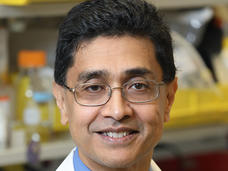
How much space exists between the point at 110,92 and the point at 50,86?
2.59ft

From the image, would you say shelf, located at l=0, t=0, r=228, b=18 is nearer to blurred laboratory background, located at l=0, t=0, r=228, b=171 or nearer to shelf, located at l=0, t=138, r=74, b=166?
blurred laboratory background, located at l=0, t=0, r=228, b=171

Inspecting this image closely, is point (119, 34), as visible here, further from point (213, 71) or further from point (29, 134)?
point (213, 71)

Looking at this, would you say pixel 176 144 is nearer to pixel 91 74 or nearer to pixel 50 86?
pixel 50 86

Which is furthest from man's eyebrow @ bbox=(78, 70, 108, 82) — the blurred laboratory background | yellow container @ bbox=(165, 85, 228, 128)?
yellow container @ bbox=(165, 85, 228, 128)

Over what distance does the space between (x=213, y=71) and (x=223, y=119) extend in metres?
0.22

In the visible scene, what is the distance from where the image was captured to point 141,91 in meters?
0.92

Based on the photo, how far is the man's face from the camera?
895 mm

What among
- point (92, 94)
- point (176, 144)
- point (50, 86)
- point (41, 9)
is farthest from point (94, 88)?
point (176, 144)

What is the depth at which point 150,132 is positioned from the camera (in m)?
0.92

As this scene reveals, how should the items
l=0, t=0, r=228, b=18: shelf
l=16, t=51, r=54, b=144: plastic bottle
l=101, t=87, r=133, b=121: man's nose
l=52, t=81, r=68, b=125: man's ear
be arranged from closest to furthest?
l=101, t=87, r=133, b=121: man's nose < l=52, t=81, r=68, b=125: man's ear < l=0, t=0, r=228, b=18: shelf < l=16, t=51, r=54, b=144: plastic bottle

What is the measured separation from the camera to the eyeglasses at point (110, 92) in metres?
0.91

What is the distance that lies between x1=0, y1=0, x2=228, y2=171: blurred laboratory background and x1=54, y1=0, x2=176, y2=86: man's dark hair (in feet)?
1.34

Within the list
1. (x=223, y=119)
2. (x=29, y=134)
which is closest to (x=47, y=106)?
(x=29, y=134)

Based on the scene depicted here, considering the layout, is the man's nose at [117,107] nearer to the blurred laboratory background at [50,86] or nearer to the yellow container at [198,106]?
the blurred laboratory background at [50,86]
